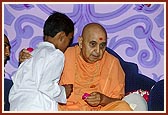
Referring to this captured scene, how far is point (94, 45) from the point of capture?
10.5ft

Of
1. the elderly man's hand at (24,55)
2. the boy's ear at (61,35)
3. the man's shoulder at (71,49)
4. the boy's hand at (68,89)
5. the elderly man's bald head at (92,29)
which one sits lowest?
the boy's hand at (68,89)

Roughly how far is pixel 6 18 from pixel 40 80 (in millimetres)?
722

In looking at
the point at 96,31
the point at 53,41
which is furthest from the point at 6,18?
the point at 96,31

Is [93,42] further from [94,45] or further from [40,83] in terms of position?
[40,83]

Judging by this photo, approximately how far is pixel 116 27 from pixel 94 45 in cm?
41

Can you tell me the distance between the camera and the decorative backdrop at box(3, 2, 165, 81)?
3459 millimetres

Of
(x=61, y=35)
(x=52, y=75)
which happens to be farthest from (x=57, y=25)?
(x=52, y=75)

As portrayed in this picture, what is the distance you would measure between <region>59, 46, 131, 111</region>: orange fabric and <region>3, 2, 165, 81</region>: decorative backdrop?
25 cm

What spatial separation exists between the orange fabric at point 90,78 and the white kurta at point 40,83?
0.73 ft

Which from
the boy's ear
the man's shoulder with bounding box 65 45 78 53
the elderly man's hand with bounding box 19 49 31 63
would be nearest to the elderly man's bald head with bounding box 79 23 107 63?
the man's shoulder with bounding box 65 45 78 53

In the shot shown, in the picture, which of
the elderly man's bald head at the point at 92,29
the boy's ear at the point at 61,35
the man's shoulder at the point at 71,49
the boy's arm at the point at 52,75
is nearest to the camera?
the boy's arm at the point at 52,75

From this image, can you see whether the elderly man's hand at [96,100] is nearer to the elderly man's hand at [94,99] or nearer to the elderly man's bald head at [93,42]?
the elderly man's hand at [94,99]

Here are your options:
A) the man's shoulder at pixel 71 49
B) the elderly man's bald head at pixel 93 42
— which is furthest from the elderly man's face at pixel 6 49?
the elderly man's bald head at pixel 93 42

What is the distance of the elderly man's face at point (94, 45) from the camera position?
321 cm
